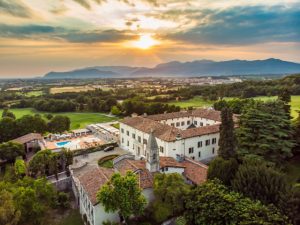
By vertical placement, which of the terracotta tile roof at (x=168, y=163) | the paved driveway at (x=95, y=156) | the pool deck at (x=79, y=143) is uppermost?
the terracotta tile roof at (x=168, y=163)

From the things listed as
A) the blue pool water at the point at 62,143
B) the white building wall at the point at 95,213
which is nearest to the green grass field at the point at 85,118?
the blue pool water at the point at 62,143

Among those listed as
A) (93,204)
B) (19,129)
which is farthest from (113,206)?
(19,129)

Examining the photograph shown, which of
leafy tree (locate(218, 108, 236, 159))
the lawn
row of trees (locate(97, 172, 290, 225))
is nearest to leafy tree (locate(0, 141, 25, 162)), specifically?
the lawn

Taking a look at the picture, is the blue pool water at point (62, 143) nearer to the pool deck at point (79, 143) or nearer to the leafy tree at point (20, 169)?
the pool deck at point (79, 143)

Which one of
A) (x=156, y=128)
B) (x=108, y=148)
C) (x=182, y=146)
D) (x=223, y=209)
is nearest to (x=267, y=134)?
(x=182, y=146)

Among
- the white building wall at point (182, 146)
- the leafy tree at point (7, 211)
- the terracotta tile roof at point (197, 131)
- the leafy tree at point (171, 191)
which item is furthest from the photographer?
the terracotta tile roof at point (197, 131)

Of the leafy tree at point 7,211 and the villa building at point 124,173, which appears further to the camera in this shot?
the villa building at point 124,173

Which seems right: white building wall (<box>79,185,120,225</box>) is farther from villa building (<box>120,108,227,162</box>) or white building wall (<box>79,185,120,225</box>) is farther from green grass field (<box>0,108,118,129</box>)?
green grass field (<box>0,108,118,129</box>)

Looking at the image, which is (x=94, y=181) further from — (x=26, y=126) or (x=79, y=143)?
(x=26, y=126)

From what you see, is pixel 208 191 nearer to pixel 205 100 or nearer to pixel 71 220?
pixel 71 220
